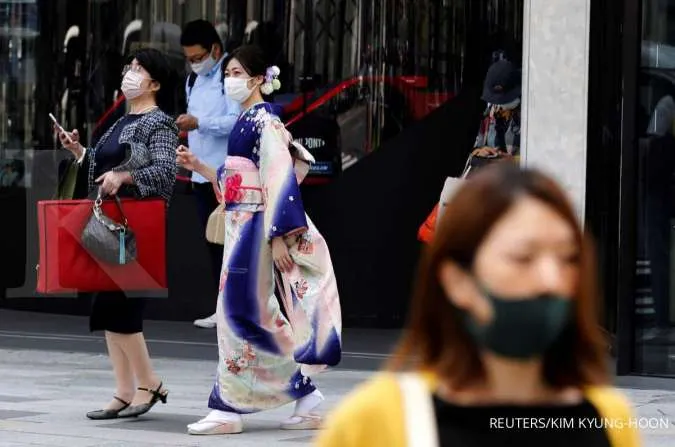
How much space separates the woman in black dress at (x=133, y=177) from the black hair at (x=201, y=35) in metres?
3.63

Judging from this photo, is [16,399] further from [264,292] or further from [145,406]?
[264,292]

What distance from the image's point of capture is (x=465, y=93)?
37.8ft

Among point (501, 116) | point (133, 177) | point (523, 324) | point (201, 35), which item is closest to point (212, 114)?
point (201, 35)

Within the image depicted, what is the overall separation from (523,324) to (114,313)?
580 cm

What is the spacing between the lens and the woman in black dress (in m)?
7.71

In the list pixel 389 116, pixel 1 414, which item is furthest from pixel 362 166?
pixel 1 414

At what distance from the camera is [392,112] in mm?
11680

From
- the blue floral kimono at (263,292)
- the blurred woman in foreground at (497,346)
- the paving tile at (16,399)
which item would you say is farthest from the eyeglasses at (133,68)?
the blurred woman in foreground at (497,346)

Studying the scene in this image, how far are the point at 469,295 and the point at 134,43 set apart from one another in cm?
1049

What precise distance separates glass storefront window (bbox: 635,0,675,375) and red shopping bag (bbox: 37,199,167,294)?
2846 millimetres

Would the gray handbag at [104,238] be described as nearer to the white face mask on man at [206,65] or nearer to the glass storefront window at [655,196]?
the glass storefront window at [655,196]

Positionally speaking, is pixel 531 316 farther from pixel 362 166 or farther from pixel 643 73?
pixel 362 166

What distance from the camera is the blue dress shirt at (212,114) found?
37.3 ft

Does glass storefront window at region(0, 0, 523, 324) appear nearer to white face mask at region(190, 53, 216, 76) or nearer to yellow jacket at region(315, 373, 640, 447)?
white face mask at region(190, 53, 216, 76)
